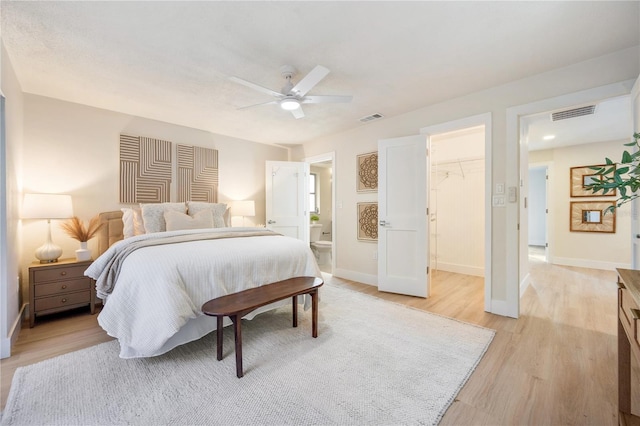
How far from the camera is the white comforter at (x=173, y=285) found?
185cm

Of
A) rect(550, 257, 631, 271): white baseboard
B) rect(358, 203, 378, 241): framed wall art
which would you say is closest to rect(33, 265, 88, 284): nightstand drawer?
rect(358, 203, 378, 241): framed wall art

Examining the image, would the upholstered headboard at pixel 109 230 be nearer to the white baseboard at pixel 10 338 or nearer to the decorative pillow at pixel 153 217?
the decorative pillow at pixel 153 217

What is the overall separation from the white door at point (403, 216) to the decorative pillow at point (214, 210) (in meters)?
2.28

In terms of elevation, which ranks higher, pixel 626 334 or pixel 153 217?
pixel 153 217

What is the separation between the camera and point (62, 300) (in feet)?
9.02

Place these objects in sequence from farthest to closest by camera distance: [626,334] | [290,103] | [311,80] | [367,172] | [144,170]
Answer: [367,172]
[144,170]
[290,103]
[311,80]
[626,334]

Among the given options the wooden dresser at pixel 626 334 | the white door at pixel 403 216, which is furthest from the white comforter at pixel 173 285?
the wooden dresser at pixel 626 334

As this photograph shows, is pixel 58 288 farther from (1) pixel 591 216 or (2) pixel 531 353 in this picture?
(1) pixel 591 216

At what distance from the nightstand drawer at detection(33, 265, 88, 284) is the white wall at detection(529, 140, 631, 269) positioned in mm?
7834

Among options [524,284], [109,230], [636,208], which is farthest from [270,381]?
[524,284]

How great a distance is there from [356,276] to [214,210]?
7.96 feet

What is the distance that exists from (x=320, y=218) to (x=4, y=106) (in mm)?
5650

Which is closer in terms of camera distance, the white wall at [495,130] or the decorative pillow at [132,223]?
the white wall at [495,130]

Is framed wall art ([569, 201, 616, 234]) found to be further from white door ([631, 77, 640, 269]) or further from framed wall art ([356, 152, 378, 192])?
framed wall art ([356, 152, 378, 192])
